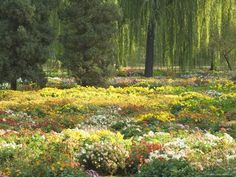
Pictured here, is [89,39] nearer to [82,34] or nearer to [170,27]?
[82,34]

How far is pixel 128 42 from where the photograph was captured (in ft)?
123

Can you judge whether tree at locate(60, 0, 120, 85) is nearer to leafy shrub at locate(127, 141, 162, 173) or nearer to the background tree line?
the background tree line

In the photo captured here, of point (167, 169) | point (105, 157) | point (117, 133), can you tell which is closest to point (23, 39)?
point (117, 133)

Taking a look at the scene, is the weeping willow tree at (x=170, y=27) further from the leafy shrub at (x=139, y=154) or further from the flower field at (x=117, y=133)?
the leafy shrub at (x=139, y=154)

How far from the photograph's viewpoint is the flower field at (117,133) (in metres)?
9.66

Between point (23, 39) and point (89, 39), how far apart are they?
3909mm

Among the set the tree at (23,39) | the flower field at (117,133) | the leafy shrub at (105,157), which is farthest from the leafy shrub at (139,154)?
the tree at (23,39)

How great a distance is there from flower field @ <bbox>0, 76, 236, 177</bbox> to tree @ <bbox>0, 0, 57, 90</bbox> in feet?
7.15

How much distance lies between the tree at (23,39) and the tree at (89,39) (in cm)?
162

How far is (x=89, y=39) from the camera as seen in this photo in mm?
27719

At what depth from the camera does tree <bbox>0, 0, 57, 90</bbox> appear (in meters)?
25.6

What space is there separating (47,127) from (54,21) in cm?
1873

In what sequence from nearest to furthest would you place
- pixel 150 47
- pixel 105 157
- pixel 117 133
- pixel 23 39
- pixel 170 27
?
pixel 105 157 < pixel 117 133 < pixel 23 39 < pixel 170 27 < pixel 150 47

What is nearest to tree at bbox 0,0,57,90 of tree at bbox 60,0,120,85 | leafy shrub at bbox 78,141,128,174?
tree at bbox 60,0,120,85
